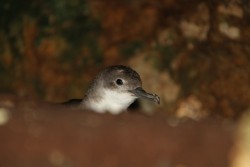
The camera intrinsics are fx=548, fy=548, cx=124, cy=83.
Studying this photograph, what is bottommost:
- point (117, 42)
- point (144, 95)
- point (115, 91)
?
point (144, 95)

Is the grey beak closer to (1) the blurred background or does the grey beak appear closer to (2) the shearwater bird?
(2) the shearwater bird

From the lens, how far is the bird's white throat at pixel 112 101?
17.1 ft

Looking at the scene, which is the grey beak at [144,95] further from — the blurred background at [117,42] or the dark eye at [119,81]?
the blurred background at [117,42]

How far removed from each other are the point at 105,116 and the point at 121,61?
487 cm

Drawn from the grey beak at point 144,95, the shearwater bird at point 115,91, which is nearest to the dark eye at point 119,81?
the shearwater bird at point 115,91

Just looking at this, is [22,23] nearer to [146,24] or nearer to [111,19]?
[111,19]

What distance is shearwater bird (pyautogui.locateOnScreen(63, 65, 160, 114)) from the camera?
519 cm

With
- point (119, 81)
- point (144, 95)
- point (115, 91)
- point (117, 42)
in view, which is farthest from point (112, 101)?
point (117, 42)

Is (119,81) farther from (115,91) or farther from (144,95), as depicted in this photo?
(144,95)

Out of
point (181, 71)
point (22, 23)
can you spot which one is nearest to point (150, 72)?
point (181, 71)

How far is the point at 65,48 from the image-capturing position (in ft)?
22.8

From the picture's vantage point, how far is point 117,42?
6922 millimetres

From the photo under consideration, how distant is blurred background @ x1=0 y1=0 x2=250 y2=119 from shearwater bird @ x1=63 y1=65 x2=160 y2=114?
141 cm

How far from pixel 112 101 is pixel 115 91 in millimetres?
102
